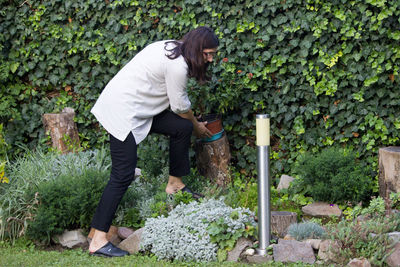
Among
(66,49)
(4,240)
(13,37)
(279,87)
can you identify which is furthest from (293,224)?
(13,37)

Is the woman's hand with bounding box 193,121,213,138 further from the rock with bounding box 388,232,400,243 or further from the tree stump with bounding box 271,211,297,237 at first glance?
the rock with bounding box 388,232,400,243

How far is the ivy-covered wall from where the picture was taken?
474 cm

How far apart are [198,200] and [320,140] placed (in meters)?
1.34

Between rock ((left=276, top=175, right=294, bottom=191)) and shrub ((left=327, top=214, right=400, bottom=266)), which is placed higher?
rock ((left=276, top=175, right=294, bottom=191))

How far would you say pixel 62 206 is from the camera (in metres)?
4.27

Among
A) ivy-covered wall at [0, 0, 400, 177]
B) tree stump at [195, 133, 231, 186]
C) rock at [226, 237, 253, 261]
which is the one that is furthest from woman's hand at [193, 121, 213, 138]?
rock at [226, 237, 253, 261]

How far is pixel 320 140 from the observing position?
16.6 feet

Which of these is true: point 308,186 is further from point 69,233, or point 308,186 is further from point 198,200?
point 69,233

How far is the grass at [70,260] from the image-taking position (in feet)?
12.3

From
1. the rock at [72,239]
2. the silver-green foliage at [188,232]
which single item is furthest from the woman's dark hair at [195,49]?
the rock at [72,239]

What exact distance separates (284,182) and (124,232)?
5.49 feet

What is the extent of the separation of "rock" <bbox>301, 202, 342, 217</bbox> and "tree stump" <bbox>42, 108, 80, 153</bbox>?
249 centimetres

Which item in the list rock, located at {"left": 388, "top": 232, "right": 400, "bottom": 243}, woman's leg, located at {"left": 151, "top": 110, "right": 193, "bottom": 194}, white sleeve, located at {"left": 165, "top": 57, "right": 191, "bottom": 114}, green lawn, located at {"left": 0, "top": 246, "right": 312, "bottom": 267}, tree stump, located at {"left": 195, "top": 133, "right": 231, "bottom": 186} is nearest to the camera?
rock, located at {"left": 388, "top": 232, "right": 400, "bottom": 243}

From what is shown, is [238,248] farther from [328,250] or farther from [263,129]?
[263,129]
